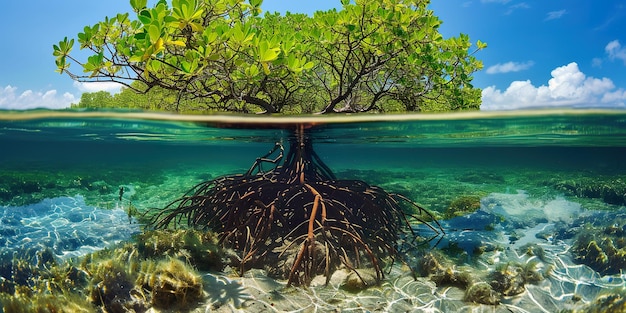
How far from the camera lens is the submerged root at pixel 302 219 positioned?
6.31 meters

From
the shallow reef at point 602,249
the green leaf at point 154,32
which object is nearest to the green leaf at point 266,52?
the green leaf at point 154,32

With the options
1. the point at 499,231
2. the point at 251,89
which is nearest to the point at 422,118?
the point at 499,231

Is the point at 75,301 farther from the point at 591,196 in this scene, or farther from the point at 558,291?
the point at 591,196

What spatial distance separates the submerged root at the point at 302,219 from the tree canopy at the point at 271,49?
5.91 ft

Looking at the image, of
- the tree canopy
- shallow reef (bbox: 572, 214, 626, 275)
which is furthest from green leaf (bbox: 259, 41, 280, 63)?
shallow reef (bbox: 572, 214, 626, 275)

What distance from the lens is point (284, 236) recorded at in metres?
7.11

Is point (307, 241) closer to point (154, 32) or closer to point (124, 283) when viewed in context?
point (124, 283)

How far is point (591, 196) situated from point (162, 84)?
51.3ft

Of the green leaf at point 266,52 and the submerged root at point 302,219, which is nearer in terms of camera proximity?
the green leaf at point 266,52

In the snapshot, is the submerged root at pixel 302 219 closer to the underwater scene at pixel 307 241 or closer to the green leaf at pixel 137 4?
the underwater scene at pixel 307 241

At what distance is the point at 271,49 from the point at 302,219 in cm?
341

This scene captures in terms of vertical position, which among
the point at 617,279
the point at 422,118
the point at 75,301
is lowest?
the point at 617,279

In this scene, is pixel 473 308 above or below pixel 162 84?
below

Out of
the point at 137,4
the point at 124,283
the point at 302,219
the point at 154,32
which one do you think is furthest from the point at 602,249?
the point at 137,4
